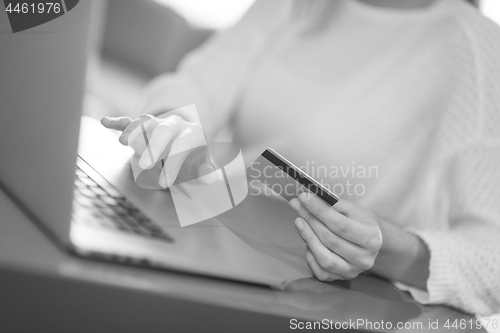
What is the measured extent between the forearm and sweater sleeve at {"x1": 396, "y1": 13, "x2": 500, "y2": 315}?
0.06ft

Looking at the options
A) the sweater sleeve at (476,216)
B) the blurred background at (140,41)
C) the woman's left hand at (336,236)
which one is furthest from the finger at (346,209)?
the blurred background at (140,41)

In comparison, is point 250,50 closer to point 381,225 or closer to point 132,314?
point 381,225

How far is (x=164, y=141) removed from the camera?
0.52 meters

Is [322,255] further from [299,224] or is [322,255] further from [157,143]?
[157,143]

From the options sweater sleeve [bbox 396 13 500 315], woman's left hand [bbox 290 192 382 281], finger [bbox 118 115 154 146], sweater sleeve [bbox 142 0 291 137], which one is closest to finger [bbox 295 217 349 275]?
woman's left hand [bbox 290 192 382 281]

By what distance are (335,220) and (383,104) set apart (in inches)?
16.7

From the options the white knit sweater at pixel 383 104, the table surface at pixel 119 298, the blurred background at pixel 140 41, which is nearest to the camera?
the table surface at pixel 119 298

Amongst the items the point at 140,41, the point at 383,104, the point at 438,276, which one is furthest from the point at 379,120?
the point at 140,41

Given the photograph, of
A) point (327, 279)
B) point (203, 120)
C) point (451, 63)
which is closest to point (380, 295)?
point (327, 279)

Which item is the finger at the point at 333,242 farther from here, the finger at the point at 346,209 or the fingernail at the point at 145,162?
the fingernail at the point at 145,162

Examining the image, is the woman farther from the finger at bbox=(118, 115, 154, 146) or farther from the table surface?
the table surface

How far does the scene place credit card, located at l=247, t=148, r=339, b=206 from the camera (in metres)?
0.39

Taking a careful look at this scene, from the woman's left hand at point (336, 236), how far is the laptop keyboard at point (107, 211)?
0.14 m

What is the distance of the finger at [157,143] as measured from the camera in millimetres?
480
